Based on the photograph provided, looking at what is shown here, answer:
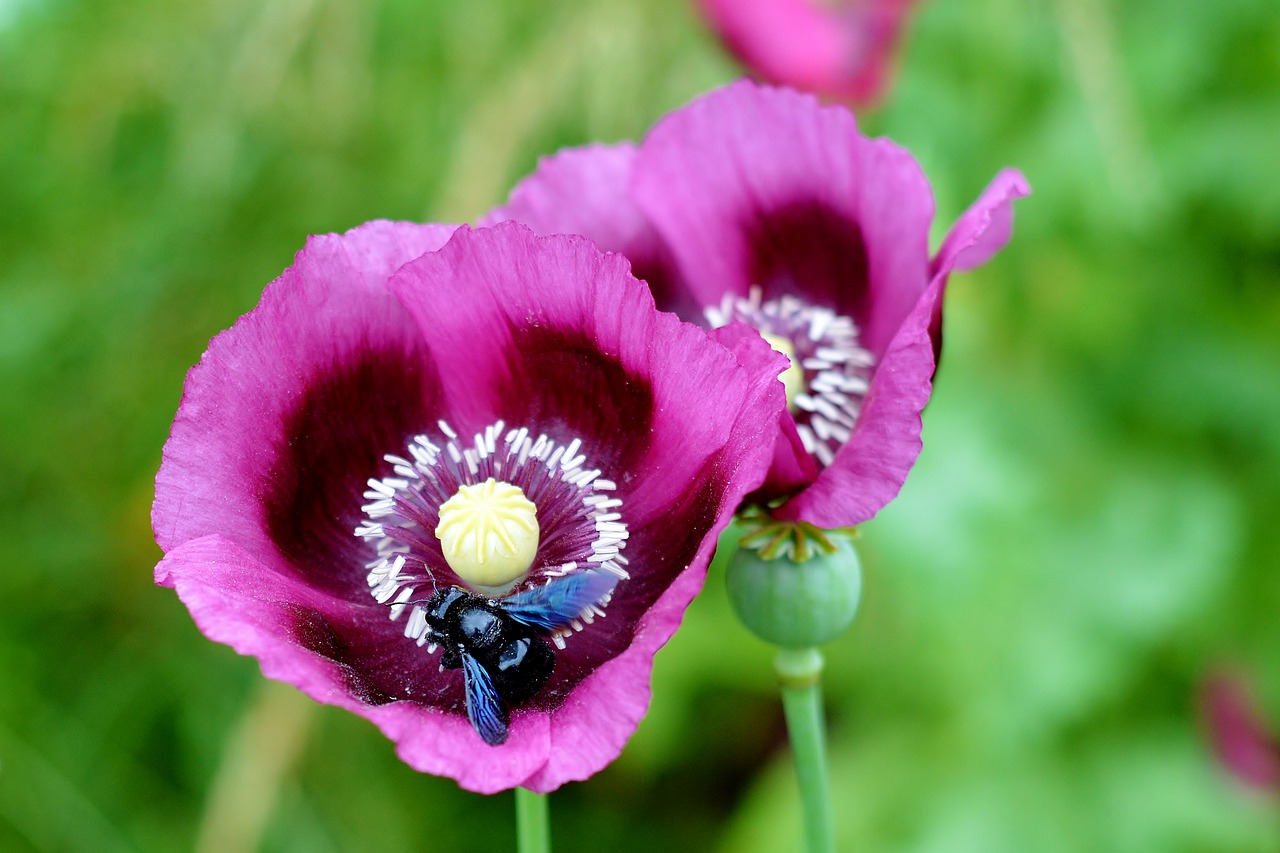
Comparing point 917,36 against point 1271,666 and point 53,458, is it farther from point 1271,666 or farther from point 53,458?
point 53,458

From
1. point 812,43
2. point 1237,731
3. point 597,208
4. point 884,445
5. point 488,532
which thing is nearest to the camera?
point 884,445

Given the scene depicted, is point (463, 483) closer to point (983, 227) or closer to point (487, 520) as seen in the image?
point (487, 520)

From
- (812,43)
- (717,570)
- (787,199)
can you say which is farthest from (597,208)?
(717,570)

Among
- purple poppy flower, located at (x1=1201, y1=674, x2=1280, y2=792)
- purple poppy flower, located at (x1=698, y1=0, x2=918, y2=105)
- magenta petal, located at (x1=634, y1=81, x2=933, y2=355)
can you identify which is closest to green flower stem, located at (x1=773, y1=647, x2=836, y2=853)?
magenta petal, located at (x1=634, y1=81, x2=933, y2=355)

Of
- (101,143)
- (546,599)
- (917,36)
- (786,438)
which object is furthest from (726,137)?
(917,36)

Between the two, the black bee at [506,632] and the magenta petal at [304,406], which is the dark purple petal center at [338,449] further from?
the black bee at [506,632]

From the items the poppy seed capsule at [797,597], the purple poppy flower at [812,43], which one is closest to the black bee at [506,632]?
the poppy seed capsule at [797,597]

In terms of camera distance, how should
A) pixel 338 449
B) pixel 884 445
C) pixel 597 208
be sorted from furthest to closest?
1. pixel 597 208
2. pixel 338 449
3. pixel 884 445

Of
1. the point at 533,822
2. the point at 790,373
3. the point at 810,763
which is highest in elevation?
the point at 790,373
